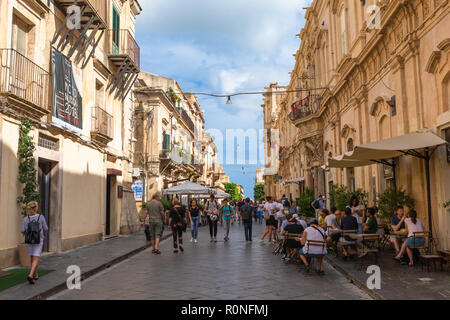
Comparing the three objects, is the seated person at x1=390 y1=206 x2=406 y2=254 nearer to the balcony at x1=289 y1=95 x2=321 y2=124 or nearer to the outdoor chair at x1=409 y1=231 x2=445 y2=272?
the outdoor chair at x1=409 y1=231 x2=445 y2=272

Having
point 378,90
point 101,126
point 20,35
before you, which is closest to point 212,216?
point 101,126

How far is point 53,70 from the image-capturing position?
40.5ft

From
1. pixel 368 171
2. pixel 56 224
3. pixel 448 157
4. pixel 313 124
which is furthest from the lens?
pixel 313 124

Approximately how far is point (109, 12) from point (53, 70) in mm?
6480

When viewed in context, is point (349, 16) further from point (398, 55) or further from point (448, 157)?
point (448, 157)

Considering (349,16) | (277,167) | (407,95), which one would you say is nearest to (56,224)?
(407,95)

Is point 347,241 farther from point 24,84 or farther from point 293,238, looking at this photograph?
point 24,84

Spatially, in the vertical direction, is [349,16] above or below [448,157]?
above

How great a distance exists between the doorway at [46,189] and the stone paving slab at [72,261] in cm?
73

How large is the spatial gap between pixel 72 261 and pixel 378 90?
10458 millimetres

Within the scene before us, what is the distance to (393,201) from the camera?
1196 centimetres

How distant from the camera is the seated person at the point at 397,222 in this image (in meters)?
10.6

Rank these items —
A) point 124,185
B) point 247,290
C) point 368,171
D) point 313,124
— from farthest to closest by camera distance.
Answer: point 313,124 < point 124,185 < point 368,171 < point 247,290
